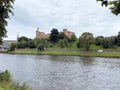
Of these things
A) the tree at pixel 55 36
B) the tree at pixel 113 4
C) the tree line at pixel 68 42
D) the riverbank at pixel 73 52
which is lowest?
the riverbank at pixel 73 52

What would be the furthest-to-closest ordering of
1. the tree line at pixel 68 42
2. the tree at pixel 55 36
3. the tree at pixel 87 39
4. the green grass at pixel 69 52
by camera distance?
1. the tree at pixel 55 36
2. the tree line at pixel 68 42
3. the tree at pixel 87 39
4. the green grass at pixel 69 52

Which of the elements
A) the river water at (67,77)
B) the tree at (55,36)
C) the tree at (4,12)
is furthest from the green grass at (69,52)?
the tree at (4,12)

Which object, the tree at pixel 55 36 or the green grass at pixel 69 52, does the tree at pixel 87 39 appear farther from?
the tree at pixel 55 36

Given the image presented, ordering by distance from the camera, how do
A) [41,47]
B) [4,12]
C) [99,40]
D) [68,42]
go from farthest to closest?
1. [68,42]
2. [41,47]
3. [99,40]
4. [4,12]

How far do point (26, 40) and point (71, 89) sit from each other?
15540 cm

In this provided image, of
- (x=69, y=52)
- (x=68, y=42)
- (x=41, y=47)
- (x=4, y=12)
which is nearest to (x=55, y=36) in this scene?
(x=68, y=42)

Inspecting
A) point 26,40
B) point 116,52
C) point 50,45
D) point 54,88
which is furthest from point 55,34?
point 54,88

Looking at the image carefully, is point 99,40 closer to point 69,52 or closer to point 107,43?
point 107,43

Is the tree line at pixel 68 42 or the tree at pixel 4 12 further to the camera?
the tree line at pixel 68 42

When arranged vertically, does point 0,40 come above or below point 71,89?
above

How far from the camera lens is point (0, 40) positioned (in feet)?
76.4

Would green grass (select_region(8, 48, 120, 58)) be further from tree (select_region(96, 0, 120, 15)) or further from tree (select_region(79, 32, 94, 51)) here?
tree (select_region(96, 0, 120, 15))

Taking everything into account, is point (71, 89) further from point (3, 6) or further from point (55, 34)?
point (55, 34)

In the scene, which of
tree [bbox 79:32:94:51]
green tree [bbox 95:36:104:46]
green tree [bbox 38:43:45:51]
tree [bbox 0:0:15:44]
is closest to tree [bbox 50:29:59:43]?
green tree [bbox 38:43:45:51]
